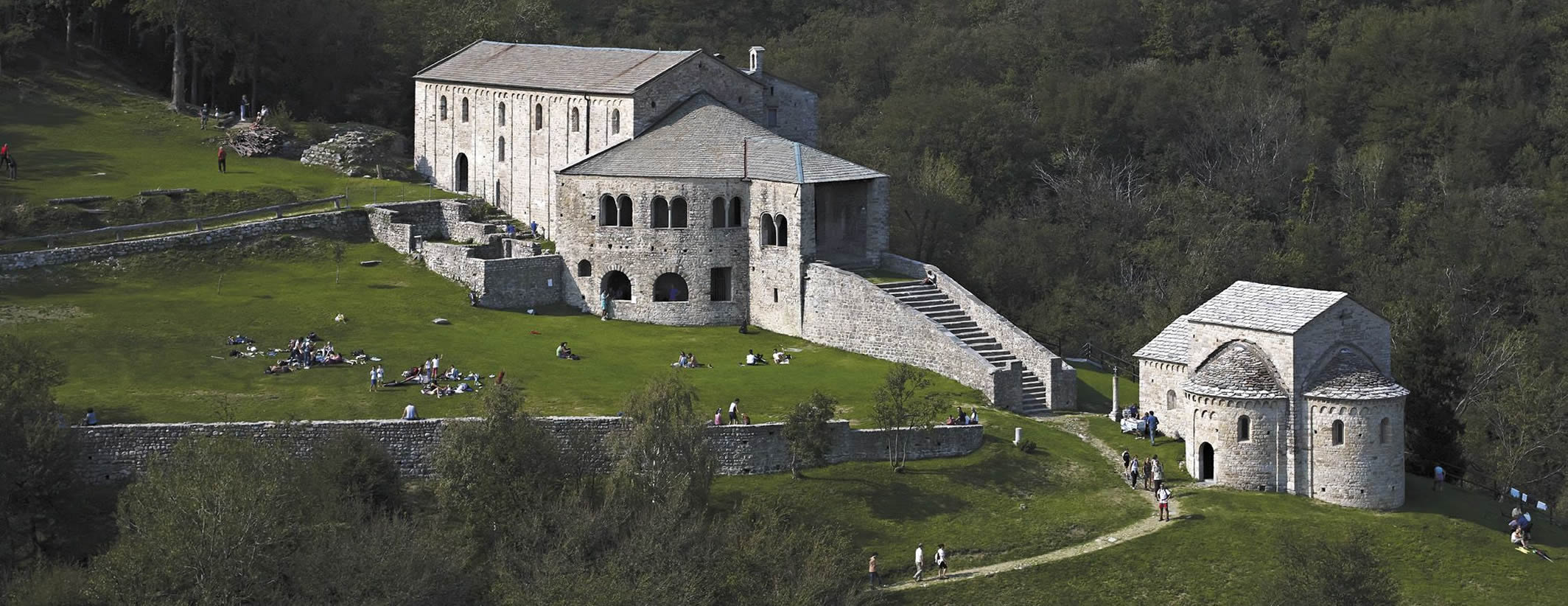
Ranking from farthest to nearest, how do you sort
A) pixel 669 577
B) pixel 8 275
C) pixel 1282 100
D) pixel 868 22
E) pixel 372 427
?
pixel 868 22, pixel 1282 100, pixel 8 275, pixel 372 427, pixel 669 577

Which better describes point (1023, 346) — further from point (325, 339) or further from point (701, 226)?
point (325, 339)

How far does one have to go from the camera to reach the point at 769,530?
60281 millimetres

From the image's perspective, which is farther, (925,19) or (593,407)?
(925,19)

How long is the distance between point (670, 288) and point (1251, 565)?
2645 centimetres

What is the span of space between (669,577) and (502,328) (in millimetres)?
20437

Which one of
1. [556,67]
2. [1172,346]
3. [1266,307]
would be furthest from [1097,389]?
[556,67]

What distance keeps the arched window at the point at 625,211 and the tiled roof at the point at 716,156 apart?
0.95m

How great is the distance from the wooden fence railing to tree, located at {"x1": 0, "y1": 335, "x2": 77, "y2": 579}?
59.4 feet

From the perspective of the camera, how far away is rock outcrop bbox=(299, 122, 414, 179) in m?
92.6

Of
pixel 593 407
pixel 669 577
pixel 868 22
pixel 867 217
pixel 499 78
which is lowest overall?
pixel 669 577

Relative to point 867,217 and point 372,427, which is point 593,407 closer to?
point 372,427

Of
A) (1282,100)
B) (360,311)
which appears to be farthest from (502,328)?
(1282,100)

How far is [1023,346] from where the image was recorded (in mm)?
72188

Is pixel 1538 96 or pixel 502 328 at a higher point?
pixel 1538 96
